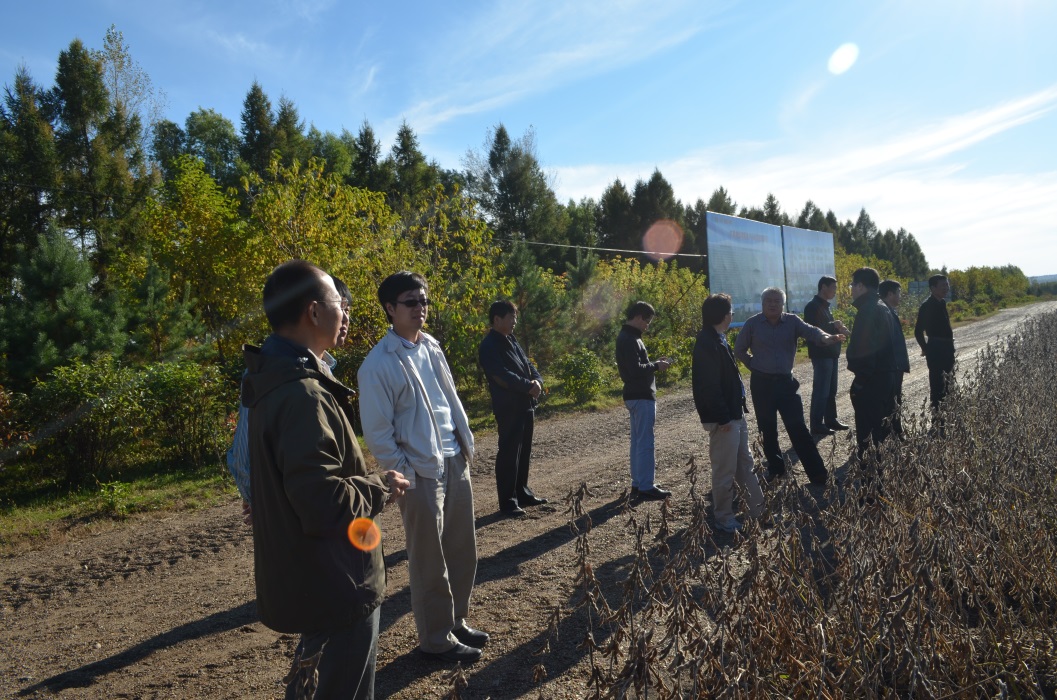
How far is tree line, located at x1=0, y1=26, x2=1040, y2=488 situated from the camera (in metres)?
10.8

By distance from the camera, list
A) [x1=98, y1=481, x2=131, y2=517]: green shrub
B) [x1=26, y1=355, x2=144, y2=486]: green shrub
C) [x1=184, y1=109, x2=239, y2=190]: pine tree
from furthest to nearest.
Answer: [x1=184, y1=109, x2=239, y2=190]: pine tree, [x1=26, y1=355, x2=144, y2=486]: green shrub, [x1=98, y1=481, x2=131, y2=517]: green shrub

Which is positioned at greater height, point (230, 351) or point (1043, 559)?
point (230, 351)

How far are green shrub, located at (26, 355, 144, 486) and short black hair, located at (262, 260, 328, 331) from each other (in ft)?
22.6

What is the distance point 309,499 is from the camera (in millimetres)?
2000

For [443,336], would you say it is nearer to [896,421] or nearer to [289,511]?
[896,421]

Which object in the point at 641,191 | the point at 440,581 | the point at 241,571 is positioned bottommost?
the point at 241,571

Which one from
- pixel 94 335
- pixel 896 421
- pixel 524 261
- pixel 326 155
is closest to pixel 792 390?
pixel 896 421

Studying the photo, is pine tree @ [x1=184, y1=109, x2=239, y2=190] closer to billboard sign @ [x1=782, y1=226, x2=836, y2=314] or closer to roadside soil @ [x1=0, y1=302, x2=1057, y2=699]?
billboard sign @ [x1=782, y1=226, x2=836, y2=314]

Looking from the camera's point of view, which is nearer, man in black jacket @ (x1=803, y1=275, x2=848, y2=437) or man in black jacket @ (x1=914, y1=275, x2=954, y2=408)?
man in black jacket @ (x1=803, y1=275, x2=848, y2=437)

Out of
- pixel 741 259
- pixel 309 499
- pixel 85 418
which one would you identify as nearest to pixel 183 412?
pixel 85 418

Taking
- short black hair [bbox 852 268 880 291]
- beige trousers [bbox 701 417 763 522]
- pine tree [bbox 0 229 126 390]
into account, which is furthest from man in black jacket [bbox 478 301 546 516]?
pine tree [bbox 0 229 126 390]

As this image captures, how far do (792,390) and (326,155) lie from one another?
1325 inches

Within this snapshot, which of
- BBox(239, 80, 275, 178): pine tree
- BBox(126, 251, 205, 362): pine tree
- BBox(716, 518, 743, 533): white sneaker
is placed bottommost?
BBox(716, 518, 743, 533): white sneaker

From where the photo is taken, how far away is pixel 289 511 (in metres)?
2.07
